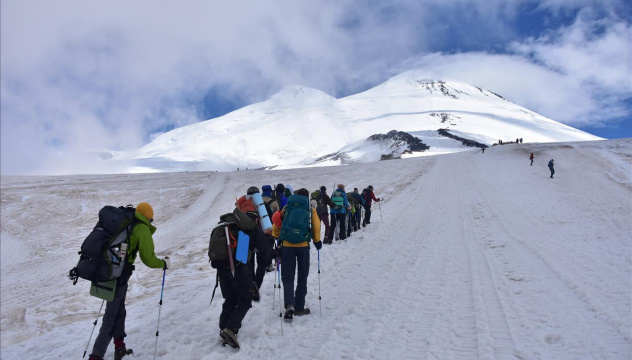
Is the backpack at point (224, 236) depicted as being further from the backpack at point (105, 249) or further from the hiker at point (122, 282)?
the backpack at point (105, 249)

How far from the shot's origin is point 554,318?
17.7 feet

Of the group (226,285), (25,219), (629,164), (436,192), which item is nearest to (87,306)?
(226,285)

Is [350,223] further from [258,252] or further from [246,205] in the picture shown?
[258,252]

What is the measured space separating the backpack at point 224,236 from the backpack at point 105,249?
1.10 metres

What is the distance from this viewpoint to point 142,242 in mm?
4773

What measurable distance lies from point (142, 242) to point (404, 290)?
15.7ft

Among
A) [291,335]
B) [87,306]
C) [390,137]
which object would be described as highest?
[390,137]

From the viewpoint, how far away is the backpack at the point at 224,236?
5.05 m

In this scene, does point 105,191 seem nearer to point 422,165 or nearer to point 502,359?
point 502,359

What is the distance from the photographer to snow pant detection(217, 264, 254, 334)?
5094 mm

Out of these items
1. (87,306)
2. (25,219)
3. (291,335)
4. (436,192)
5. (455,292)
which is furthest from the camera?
(436,192)

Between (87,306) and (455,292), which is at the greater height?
(455,292)

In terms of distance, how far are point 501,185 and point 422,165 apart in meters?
17.5

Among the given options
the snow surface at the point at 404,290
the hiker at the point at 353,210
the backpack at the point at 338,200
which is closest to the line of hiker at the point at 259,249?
the snow surface at the point at 404,290
